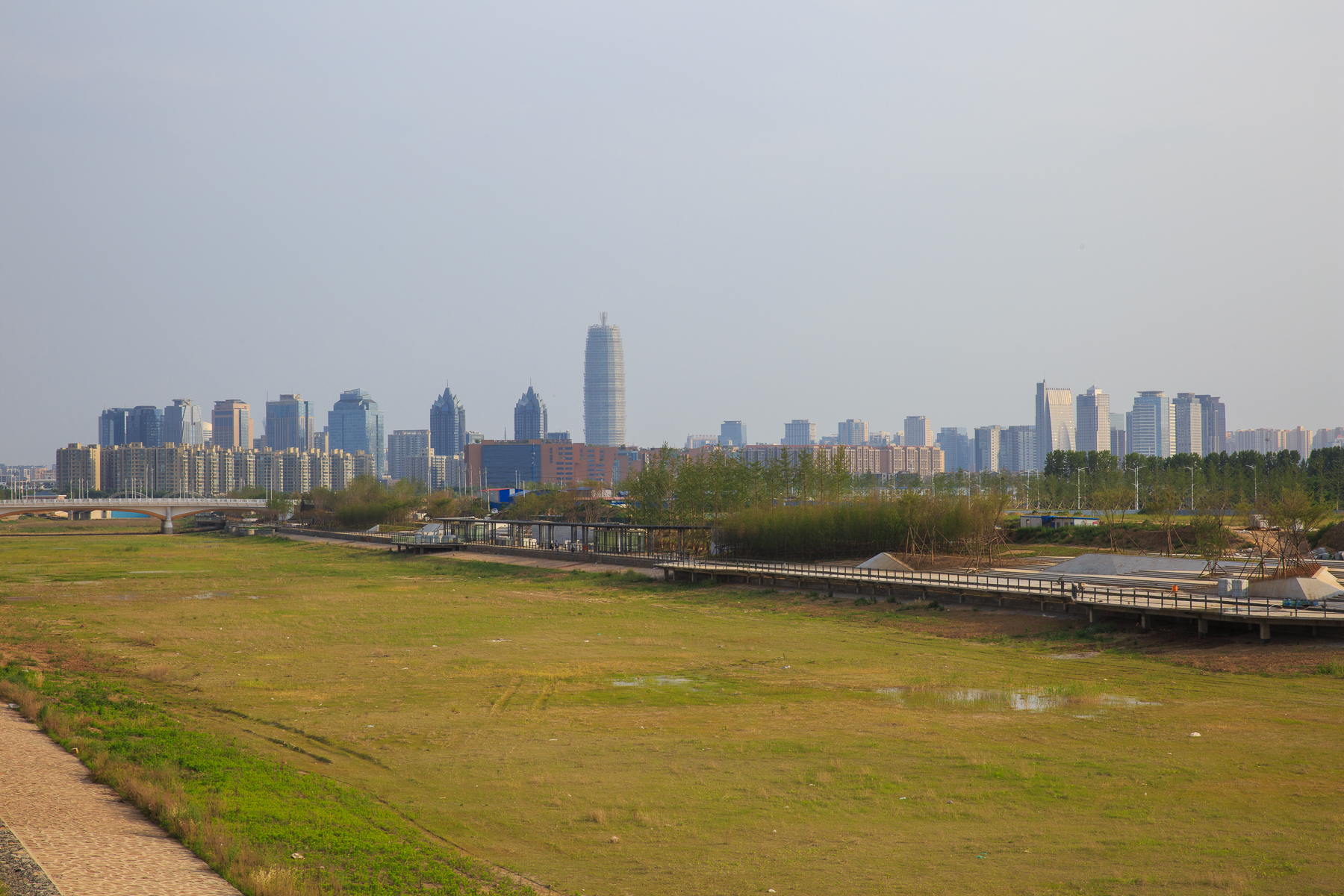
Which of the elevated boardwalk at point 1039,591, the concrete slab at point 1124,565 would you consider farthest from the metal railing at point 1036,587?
the concrete slab at point 1124,565

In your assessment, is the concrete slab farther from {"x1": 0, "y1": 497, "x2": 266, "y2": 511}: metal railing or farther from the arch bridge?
{"x1": 0, "y1": 497, "x2": 266, "y2": 511}: metal railing

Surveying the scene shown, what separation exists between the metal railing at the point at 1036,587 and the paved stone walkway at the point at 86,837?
33.6 metres

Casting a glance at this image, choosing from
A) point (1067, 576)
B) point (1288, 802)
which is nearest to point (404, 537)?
point (1067, 576)

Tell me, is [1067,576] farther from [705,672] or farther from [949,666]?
[705,672]

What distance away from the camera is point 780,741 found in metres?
21.3

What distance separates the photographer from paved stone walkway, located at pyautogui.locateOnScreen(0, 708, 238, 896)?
12109mm

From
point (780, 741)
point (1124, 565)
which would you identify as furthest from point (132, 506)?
point (780, 741)

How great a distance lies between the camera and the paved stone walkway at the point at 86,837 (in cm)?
1211

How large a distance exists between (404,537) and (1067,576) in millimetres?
67548

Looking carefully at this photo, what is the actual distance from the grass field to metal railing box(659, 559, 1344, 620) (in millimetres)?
2630

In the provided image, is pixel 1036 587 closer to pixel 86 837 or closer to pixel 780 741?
pixel 780 741

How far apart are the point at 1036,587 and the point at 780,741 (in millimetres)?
28918

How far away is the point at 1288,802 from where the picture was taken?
1670 centimetres

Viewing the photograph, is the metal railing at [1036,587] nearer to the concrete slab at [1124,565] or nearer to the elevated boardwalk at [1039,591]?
the elevated boardwalk at [1039,591]
